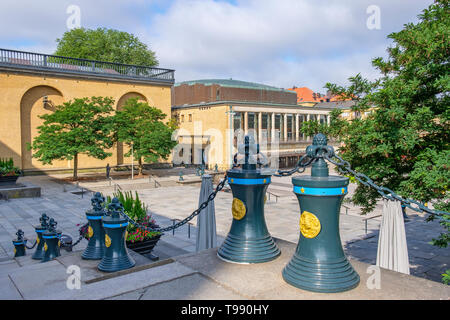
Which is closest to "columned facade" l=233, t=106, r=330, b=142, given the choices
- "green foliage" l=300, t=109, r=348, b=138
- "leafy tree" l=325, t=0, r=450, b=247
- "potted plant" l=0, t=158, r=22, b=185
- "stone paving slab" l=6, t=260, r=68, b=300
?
"potted plant" l=0, t=158, r=22, b=185

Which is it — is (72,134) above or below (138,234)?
above

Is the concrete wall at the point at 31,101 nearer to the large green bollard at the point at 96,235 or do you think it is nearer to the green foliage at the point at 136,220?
the green foliage at the point at 136,220

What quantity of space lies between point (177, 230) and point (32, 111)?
22816 millimetres

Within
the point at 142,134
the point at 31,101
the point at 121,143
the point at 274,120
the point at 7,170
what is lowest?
the point at 7,170

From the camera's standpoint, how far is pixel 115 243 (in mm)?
5801

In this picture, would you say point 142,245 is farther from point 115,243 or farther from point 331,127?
point 331,127

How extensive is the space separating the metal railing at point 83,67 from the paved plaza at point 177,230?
1063 centimetres

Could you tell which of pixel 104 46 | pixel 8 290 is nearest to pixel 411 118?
pixel 8 290

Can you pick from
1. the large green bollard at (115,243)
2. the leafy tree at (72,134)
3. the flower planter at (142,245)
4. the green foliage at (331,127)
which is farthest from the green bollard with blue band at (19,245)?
the leafy tree at (72,134)

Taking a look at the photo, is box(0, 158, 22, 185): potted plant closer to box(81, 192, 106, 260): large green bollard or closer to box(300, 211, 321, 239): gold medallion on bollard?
box(81, 192, 106, 260): large green bollard

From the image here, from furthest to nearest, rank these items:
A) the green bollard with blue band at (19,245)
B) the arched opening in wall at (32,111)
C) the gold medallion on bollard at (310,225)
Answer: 1. the arched opening in wall at (32,111)
2. the green bollard with blue band at (19,245)
3. the gold medallion on bollard at (310,225)

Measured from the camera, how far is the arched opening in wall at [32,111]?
98.3 feet

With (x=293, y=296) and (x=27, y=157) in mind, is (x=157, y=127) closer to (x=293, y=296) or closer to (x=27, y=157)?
(x=27, y=157)
